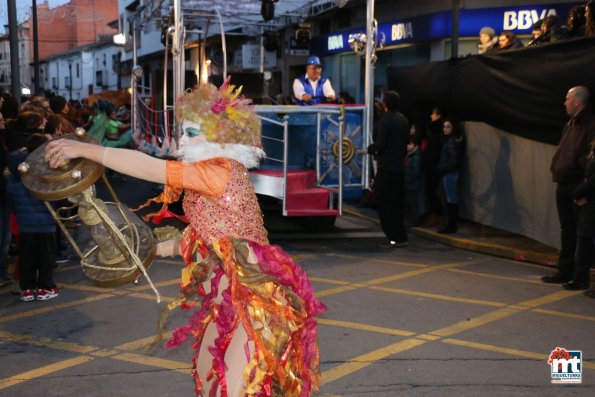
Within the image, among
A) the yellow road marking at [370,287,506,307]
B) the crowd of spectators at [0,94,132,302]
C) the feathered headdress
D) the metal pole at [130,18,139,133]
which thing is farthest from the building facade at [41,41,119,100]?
the feathered headdress

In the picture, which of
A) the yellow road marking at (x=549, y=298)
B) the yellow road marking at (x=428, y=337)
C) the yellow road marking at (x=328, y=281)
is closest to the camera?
the yellow road marking at (x=428, y=337)

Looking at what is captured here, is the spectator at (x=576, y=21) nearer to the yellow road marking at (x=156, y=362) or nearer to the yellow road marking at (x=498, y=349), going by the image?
the yellow road marking at (x=498, y=349)

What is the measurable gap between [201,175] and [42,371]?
258cm

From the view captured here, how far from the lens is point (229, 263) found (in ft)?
12.2

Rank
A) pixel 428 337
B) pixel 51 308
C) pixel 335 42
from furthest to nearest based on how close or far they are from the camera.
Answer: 1. pixel 335 42
2. pixel 51 308
3. pixel 428 337

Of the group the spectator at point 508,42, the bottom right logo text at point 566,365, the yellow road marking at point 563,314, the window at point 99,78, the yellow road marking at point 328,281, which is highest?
the window at point 99,78

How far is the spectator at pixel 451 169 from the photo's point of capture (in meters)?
11.0

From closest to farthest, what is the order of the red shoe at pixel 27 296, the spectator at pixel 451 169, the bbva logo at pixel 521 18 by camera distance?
the red shoe at pixel 27 296
the spectator at pixel 451 169
the bbva logo at pixel 521 18

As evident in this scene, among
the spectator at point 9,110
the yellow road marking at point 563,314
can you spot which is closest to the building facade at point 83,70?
the spectator at point 9,110

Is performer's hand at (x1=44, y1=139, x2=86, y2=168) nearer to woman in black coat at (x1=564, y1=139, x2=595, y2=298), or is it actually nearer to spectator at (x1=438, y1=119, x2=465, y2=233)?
woman in black coat at (x1=564, y1=139, x2=595, y2=298)

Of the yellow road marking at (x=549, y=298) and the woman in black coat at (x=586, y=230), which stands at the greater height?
the woman in black coat at (x=586, y=230)

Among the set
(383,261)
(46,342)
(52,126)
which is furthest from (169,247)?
(383,261)

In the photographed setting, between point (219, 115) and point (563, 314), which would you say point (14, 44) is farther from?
point (219, 115)

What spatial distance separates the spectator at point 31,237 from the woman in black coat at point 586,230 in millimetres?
5081
